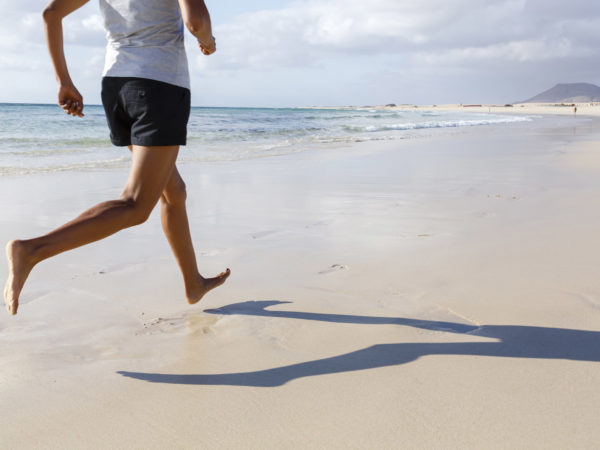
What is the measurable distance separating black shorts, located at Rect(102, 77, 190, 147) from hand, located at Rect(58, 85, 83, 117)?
0.34ft

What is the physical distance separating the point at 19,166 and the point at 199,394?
720 centimetres

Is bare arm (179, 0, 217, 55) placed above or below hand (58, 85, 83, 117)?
above

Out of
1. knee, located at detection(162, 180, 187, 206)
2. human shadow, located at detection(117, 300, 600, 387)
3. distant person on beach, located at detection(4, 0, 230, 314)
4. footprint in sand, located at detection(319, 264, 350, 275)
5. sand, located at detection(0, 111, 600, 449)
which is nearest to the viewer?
sand, located at detection(0, 111, 600, 449)

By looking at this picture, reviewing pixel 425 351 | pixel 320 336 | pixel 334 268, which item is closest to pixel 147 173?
pixel 320 336

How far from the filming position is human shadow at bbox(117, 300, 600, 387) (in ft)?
5.69

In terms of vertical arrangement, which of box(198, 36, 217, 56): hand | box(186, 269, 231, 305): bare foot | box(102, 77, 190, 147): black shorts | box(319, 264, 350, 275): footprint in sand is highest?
box(198, 36, 217, 56): hand

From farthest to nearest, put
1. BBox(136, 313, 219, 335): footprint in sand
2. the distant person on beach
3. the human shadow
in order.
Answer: BBox(136, 313, 219, 335): footprint in sand
the distant person on beach
the human shadow

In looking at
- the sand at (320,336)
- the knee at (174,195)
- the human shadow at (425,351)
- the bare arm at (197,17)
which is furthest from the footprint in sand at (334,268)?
the bare arm at (197,17)

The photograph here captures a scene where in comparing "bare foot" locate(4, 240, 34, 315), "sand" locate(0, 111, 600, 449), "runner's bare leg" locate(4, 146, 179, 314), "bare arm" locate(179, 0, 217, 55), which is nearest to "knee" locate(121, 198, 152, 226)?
"runner's bare leg" locate(4, 146, 179, 314)

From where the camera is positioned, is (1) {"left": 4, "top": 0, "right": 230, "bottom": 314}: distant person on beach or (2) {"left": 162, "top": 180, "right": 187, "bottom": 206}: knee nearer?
(1) {"left": 4, "top": 0, "right": 230, "bottom": 314}: distant person on beach

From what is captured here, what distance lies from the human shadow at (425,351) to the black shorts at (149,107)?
2.59 ft

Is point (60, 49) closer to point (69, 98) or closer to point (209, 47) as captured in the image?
point (69, 98)

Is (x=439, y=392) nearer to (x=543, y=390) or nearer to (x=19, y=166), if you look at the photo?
(x=543, y=390)

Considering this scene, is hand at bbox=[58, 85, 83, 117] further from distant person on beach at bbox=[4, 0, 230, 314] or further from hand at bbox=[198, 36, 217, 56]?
hand at bbox=[198, 36, 217, 56]
